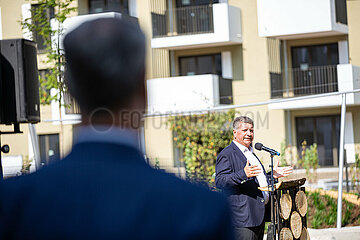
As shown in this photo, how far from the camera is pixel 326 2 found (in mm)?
19859

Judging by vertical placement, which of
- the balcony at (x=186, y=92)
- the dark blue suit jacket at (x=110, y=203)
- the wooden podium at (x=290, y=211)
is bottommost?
the wooden podium at (x=290, y=211)

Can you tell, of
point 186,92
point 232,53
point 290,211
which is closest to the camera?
point 290,211

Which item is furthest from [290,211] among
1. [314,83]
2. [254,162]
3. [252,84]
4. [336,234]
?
[252,84]

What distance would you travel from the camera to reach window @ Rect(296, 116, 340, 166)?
2031 cm

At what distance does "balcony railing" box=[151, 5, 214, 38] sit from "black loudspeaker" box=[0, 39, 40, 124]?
1437 centimetres

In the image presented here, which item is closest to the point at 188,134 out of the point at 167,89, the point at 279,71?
the point at 167,89

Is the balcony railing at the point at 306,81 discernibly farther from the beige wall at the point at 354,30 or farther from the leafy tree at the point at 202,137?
the leafy tree at the point at 202,137

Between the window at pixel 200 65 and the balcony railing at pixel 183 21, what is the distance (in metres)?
1.02

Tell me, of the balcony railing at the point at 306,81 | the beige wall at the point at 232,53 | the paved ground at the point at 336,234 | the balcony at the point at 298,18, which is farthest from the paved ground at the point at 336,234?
the beige wall at the point at 232,53

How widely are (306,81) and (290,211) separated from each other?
555 inches

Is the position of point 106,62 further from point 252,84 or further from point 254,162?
point 252,84

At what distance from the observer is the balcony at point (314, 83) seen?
64.1ft

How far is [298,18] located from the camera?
20016 millimetres

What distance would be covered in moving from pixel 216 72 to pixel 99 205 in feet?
68.1
